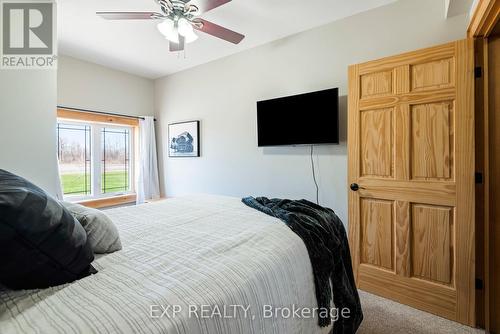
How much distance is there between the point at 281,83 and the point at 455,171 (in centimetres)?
191

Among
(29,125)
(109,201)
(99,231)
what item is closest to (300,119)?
(99,231)

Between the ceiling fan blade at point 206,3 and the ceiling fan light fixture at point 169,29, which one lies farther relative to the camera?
the ceiling fan light fixture at point 169,29

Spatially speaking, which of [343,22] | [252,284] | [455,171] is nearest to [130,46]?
[343,22]

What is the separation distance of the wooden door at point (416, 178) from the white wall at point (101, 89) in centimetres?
343

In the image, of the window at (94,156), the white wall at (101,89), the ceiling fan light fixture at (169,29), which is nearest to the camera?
→ the ceiling fan light fixture at (169,29)

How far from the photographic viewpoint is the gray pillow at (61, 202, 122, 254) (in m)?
1.04

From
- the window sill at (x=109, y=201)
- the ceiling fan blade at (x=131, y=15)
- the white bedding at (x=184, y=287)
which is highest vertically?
the ceiling fan blade at (x=131, y=15)

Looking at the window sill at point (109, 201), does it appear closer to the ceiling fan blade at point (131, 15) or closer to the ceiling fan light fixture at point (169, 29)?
the ceiling fan blade at point (131, 15)

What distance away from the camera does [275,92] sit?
9.77 feet

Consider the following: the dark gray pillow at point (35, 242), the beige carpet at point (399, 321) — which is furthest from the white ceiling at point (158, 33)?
the beige carpet at point (399, 321)

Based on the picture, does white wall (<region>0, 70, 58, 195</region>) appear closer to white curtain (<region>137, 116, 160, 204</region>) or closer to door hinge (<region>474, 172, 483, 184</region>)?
white curtain (<region>137, 116, 160, 204</region>)

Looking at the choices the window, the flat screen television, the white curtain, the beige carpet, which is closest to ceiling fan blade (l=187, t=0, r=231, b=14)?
the flat screen television

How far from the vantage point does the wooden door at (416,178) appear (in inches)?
69.4

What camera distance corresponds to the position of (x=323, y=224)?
149 centimetres
